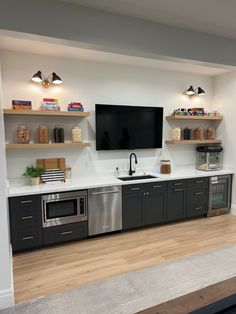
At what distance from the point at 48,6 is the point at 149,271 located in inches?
116

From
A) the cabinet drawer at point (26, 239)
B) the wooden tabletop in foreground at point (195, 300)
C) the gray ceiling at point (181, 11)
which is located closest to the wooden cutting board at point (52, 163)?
the cabinet drawer at point (26, 239)

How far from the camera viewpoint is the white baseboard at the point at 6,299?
2234 mm

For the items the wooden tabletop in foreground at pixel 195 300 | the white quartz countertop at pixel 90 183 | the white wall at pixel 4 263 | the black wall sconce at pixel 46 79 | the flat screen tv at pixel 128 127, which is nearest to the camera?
the wooden tabletop in foreground at pixel 195 300

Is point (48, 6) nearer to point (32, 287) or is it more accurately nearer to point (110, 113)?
point (110, 113)

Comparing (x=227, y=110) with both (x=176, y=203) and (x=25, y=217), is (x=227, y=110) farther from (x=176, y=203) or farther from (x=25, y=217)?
(x=25, y=217)

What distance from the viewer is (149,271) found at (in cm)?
280

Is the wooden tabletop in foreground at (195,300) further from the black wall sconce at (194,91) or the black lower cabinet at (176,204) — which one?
Answer: the black wall sconce at (194,91)

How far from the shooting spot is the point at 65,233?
349 centimetres

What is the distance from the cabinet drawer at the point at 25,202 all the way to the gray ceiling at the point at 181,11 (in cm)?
239

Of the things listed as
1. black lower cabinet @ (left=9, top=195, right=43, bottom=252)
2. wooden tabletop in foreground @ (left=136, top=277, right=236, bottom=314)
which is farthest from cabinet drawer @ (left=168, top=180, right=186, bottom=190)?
wooden tabletop in foreground @ (left=136, top=277, right=236, bottom=314)

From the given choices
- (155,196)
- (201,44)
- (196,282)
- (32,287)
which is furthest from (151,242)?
→ (201,44)

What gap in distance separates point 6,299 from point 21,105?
2.47 meters

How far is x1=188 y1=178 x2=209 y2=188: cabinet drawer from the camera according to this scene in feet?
14.3

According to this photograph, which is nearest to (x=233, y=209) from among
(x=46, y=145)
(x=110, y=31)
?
(x=46, y=145)
